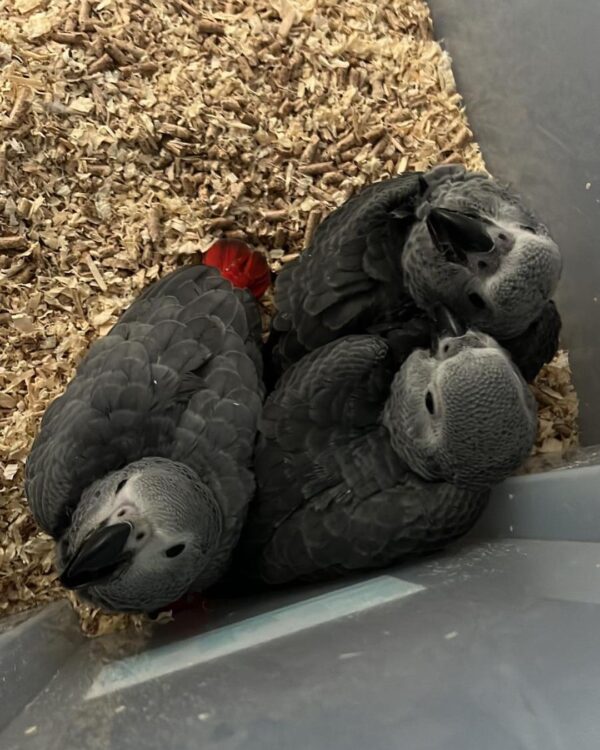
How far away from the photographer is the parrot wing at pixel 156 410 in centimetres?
143

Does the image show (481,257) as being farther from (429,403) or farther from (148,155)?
(148,155)

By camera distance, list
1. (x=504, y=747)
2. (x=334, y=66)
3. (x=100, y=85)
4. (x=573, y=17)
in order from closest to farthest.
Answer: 1. (x=504, y=747)
2. (x=573, y=17)
3. (x=100, y=85)
4. (x=334, y=66)

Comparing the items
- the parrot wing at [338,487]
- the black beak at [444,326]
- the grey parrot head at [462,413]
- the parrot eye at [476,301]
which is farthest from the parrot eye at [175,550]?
the parrot eye at [476,301]

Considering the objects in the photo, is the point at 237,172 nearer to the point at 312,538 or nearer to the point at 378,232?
the point at 378,232

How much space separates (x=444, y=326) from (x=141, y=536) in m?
0.72

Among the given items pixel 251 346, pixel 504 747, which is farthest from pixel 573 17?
pixel 504 747

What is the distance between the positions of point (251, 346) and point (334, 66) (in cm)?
89

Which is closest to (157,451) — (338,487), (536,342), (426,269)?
(338,487)

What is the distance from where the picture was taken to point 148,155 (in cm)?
191

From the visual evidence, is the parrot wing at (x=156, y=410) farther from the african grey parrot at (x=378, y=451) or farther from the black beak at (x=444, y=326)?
the black beak at (x=444, y=326)

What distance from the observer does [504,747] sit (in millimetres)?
722

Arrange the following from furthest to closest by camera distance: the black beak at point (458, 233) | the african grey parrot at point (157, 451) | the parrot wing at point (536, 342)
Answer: the parrot wing at point (536, 342)
the black beak at point (458, 233)
the african grey parrot at point (157, 451)

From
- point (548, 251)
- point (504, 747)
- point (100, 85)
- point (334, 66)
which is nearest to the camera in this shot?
point (504, 747)

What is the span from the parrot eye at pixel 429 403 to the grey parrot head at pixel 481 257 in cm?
22
